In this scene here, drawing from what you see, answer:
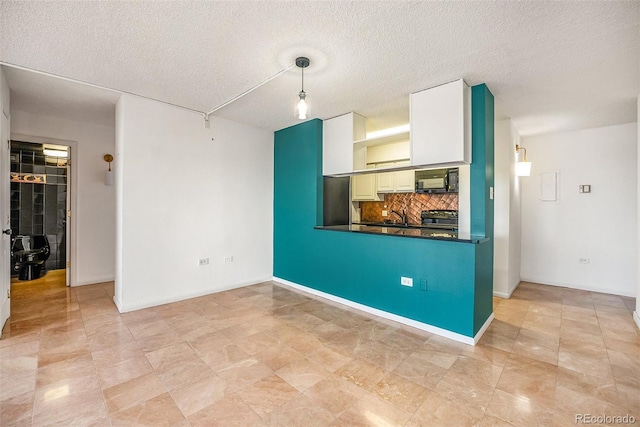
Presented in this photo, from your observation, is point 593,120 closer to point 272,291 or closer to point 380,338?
point 380,338

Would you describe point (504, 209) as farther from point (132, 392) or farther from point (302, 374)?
point (132, 392)

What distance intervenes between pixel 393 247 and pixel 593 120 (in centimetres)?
357

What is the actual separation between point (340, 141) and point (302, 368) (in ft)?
9.55

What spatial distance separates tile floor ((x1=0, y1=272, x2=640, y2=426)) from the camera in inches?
66.0

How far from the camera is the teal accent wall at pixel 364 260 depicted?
8.73ft

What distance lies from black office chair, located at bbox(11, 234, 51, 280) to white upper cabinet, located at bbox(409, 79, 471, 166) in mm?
6050

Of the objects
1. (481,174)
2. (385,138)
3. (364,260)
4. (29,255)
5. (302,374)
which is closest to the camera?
(302,374)

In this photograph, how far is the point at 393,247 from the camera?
10.3ft

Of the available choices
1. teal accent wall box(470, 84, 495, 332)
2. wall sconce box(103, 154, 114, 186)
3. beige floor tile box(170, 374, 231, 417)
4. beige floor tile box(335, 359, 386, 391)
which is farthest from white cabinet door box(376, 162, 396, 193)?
wall sconce box(103, 154, 114, 186)

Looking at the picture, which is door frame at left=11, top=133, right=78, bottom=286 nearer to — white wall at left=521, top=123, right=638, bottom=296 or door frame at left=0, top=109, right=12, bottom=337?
door frame at left=0, top=109, right=12, bottom=337

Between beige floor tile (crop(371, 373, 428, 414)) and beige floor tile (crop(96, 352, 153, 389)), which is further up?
beige floor tile (crop(96, 352, 153, 389))

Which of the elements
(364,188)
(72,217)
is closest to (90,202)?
(72,217)

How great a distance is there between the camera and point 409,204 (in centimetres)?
532

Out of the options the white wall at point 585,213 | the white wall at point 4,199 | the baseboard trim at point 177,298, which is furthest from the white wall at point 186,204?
the white wall at point 585,213
